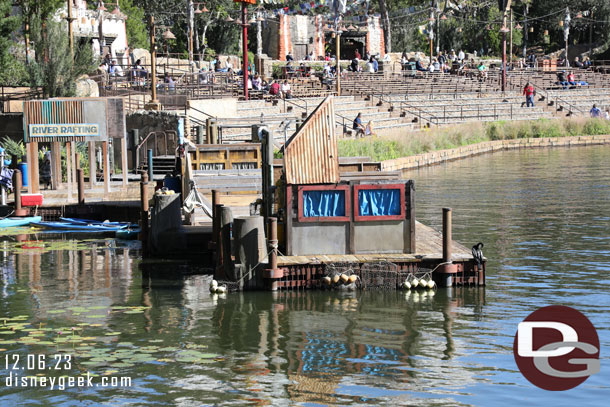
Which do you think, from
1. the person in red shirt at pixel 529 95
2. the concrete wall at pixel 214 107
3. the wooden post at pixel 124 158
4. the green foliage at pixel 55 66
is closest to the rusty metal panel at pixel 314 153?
the wooden post at pixel 124 158

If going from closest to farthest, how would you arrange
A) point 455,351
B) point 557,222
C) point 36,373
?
point 36,373 → point 455,351 → point 557,222

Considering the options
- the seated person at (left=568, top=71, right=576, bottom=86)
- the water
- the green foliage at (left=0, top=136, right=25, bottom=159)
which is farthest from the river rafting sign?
the seated person at (left=568, top=71, right=576, bottom=86)

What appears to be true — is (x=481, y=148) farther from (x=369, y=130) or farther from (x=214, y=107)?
(x=214, y=107)

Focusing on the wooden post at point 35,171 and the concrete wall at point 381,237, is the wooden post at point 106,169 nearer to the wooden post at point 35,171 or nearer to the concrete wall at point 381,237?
the wooden post at point 35,171

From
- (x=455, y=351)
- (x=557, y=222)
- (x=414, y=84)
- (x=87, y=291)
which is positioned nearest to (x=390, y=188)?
(x=455, y=351)

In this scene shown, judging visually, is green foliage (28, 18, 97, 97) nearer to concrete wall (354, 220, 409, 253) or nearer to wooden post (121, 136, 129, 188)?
wooden post (121, 136, 129, 188)

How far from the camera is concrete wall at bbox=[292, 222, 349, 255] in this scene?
21.7 m

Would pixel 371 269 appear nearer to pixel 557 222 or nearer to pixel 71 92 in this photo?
pixel 557 222

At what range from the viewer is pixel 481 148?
5516 cm

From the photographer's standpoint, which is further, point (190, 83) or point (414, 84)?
point (414, 84)

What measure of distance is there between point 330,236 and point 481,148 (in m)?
34.9

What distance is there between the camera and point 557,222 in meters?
31.1

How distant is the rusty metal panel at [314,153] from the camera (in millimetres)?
21438

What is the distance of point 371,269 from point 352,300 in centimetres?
89
